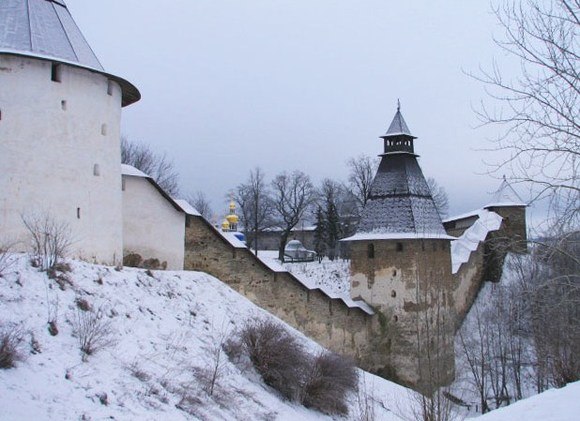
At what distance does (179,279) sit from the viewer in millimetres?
12570

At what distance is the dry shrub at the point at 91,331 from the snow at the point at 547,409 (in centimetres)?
486

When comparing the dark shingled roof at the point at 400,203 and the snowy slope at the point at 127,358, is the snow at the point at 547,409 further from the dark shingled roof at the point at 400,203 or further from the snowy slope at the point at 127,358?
the dark shingled roof at the point at 400,203

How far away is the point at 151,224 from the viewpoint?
1429 cm

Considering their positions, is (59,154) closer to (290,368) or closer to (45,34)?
(45,34)

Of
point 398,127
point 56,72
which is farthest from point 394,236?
point 56,72

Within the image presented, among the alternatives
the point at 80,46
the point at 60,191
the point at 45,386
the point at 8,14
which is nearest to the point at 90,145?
the point at 60,191

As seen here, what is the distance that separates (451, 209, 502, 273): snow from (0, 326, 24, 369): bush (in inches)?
641

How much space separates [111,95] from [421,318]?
434 inches

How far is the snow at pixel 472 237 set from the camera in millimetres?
21984

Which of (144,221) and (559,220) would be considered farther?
(144,221)

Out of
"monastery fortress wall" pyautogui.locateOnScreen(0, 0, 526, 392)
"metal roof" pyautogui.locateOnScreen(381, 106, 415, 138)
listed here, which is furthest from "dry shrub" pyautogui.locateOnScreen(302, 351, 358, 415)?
"metal roof" pyautogui.locateOnScreen(381, 106, 415, 138)

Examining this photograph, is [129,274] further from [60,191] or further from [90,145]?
[90,145]

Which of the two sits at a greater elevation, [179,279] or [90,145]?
[90,145]

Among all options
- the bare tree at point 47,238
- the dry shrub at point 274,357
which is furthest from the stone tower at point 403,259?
the bare tree at point 47,238
